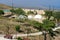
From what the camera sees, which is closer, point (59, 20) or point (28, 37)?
point (28, 37)

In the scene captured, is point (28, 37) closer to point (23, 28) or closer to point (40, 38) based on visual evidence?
point (40, 38)

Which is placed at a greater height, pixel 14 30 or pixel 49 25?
pixel 49 25

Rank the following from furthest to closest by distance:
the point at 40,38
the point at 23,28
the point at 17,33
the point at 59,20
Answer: the point at 59,20 → the point at 23,28 → the point at 17,33 → the point at 40,38

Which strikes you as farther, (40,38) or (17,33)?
(17,33)

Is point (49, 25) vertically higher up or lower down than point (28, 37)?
higher up

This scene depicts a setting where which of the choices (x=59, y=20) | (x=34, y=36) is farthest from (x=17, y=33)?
(x=59, y=20)

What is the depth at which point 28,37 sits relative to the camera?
85.8ft

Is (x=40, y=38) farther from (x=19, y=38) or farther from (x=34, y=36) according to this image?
(x=19, y=38)

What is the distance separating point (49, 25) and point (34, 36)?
5522 millimetres

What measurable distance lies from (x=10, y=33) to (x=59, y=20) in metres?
18.8

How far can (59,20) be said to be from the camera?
44.5 meters

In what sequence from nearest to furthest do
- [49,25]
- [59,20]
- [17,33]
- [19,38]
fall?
[49,25] < [19,38] < [17,33] < [59,20]

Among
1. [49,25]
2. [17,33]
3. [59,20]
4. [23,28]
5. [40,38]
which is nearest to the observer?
[49,25]

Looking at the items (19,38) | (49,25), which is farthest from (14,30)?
(49,25)
